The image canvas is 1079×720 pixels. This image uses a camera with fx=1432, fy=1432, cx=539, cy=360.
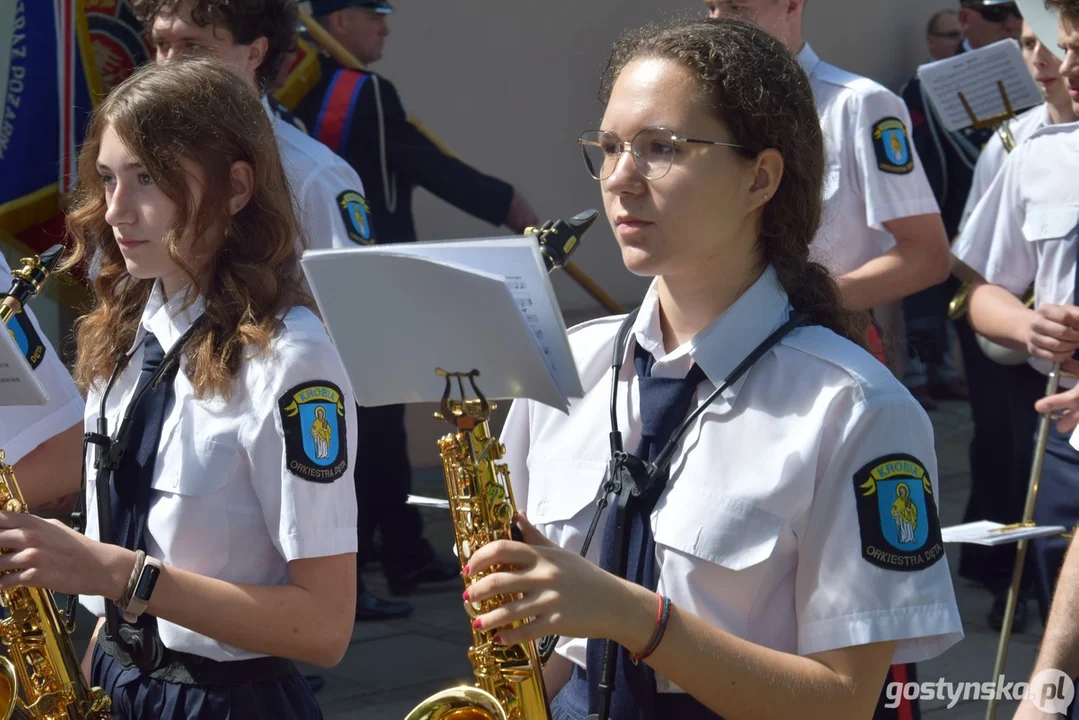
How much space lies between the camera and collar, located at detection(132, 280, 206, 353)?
254 centimetres

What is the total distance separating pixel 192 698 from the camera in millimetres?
2381

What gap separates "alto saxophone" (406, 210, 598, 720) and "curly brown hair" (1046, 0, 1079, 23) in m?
1.81

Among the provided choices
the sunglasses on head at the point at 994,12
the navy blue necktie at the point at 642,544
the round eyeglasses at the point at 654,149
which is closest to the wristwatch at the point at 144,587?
the navy blue necktie at the point at 642,544

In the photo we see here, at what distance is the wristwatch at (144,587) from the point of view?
2232mm

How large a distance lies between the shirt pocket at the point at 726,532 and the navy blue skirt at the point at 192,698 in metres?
0.84

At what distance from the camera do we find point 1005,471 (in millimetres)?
5887

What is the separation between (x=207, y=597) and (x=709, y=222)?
38.9 inches

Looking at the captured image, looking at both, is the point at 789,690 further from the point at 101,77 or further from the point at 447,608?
the point at 101,77

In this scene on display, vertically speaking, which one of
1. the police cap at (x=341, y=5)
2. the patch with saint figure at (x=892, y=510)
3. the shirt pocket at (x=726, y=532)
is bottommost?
the police cap at (x=341, y=5)

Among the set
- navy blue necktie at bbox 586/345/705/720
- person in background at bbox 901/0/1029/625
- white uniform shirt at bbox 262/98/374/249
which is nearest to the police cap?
white uniform shirt at bbox 262/98/374/249

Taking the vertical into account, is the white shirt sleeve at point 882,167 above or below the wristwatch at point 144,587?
above

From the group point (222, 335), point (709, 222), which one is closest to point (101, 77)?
point (222, 335)

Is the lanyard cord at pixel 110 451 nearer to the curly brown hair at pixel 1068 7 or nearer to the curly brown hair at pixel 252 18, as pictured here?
the curly brown hair at pixel 252 18

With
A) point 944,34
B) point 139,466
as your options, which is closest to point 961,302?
point 139,466
